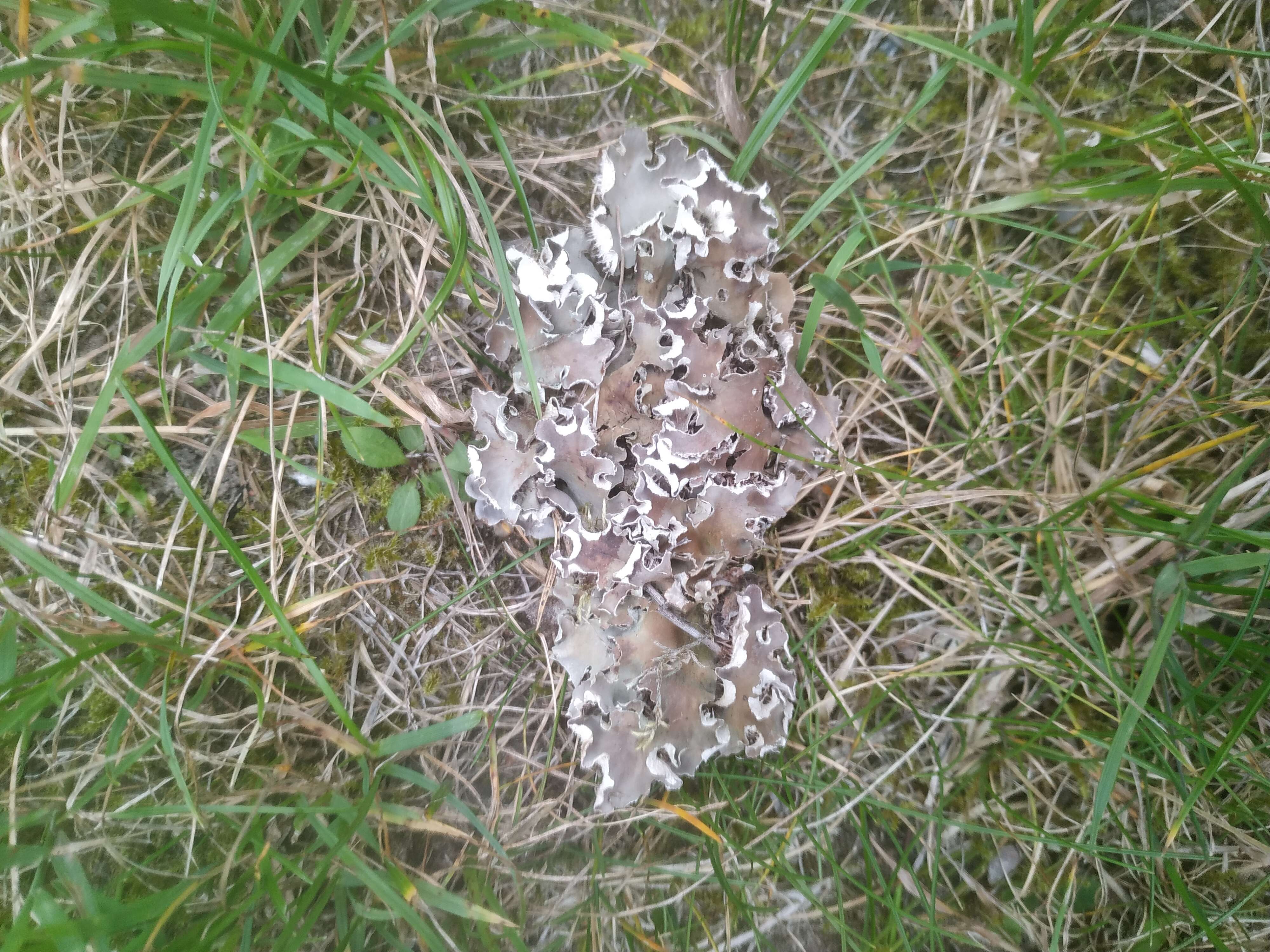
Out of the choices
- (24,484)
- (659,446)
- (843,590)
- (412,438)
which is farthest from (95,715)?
(843,590)

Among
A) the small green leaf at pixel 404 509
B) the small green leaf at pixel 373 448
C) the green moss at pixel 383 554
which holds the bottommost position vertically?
the green moss at pixel 383 554

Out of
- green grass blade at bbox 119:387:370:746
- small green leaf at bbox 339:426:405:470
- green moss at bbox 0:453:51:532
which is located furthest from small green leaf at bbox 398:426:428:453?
green moss at bbox 0:453:51:532

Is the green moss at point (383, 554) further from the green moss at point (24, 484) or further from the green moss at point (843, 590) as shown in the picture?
the green moss at point (843, 590)

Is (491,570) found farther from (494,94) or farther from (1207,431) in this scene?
(1207,431)

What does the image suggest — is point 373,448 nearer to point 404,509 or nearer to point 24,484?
point 404,509

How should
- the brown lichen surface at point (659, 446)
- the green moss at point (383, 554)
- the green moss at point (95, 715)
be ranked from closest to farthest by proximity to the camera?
the brown lichen surface at point (659, 446), the green moss at point (95, 715), the green moss at point (383, 554)

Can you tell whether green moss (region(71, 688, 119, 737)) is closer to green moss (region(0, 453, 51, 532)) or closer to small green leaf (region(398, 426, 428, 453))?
green moss (region(0, 453, 51, 532))

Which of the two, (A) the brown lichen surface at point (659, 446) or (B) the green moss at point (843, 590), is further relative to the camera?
(B) the green moss at point (843, 590)

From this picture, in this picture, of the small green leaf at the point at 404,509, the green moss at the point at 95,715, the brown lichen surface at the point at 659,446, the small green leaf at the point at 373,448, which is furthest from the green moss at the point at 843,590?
the green moss at the point at 95,715
